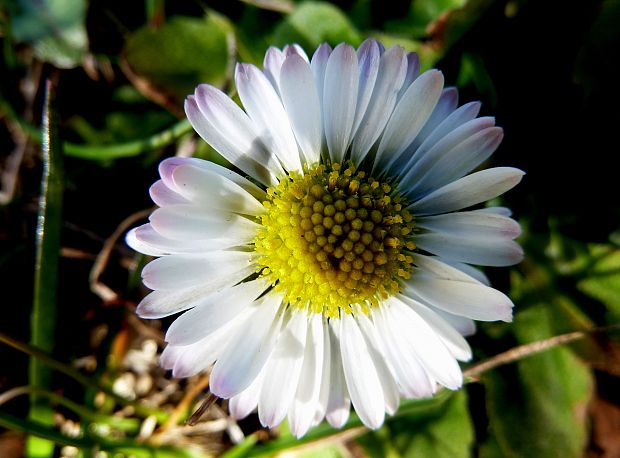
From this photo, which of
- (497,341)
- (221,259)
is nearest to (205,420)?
(221,259)

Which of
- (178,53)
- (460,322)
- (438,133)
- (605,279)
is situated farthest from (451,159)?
(178,53)

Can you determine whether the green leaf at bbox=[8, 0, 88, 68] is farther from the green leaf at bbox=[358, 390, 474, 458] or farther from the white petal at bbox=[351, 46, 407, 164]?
the green leaf at bbox=[358, 390, 474, 458]

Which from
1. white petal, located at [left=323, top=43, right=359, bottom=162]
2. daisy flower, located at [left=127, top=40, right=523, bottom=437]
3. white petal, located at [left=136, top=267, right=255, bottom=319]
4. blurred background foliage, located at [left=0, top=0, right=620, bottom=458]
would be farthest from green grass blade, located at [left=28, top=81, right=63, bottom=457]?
white petal, located at [left=323, top=43, right=359, bottom=162]

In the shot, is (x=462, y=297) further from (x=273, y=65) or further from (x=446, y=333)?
(x=273, y=65)

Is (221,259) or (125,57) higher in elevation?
(125,57)

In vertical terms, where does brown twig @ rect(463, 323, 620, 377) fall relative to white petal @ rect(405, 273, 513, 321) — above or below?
below

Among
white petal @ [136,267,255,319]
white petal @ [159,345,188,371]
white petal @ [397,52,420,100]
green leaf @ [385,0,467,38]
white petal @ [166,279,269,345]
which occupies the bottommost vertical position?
white petal @ [159,345,188,371]

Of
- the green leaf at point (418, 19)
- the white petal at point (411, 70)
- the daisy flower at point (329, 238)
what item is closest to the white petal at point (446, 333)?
the daisy flower at point (329, 238)

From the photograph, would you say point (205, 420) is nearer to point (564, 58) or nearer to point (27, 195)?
point (27, 195)
